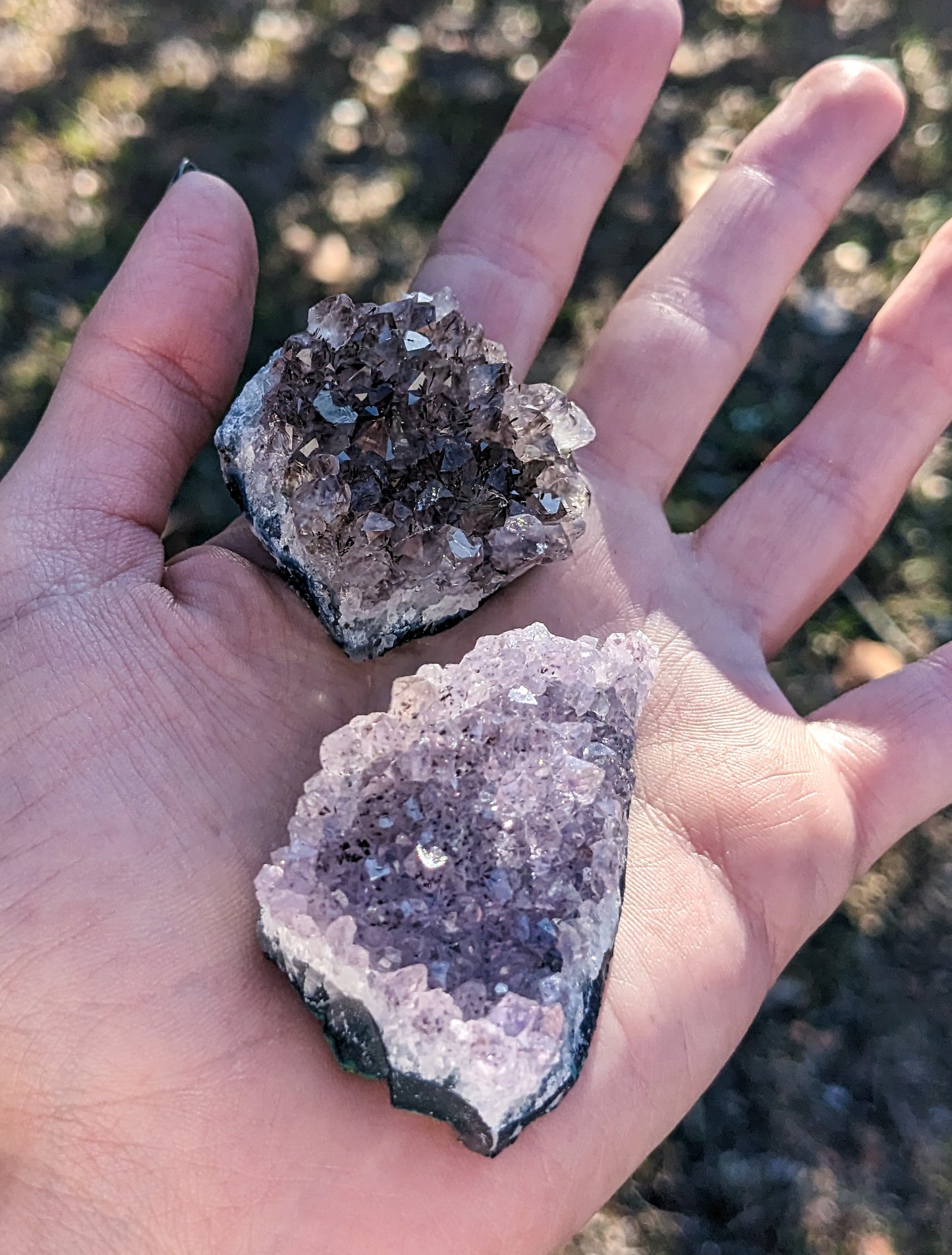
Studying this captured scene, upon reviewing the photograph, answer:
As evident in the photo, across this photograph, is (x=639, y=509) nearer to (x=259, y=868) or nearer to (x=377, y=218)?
(x=259, y=868)

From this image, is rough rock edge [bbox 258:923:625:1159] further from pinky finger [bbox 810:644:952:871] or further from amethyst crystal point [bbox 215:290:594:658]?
pinky finger [bbox 810:644:952:871]

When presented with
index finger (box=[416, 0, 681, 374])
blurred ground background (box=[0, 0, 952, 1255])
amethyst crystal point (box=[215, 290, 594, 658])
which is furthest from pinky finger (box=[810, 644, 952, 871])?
index finger (box=[416, 0, 681, 374])

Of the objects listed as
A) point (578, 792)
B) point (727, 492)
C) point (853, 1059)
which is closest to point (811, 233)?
A: point (727, 492)

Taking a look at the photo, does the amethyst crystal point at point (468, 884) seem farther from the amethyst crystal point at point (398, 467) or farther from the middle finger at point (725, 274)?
the middle finger at point (725, 274)

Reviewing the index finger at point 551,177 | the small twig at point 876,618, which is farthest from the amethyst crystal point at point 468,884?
the small twig at point 876,618

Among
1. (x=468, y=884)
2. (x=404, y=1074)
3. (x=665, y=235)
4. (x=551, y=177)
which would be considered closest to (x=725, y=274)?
(x=551, y=177)

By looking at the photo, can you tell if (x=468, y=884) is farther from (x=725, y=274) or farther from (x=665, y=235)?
(x=665, y=235)
